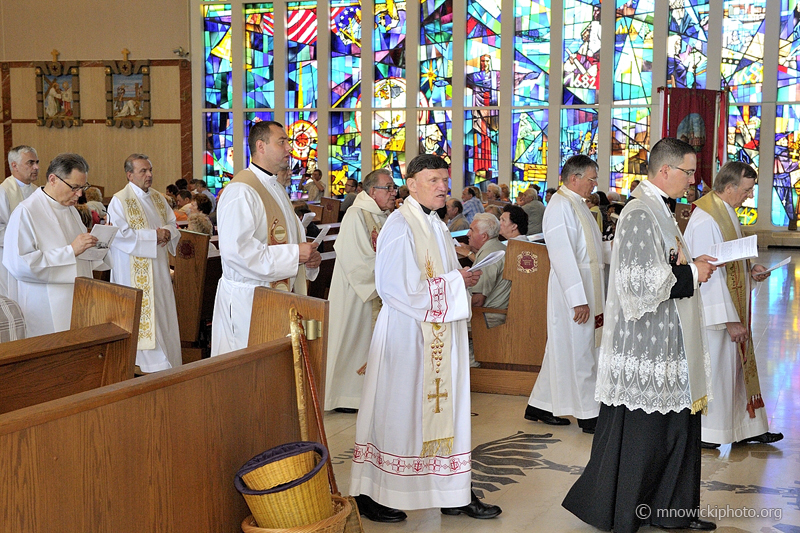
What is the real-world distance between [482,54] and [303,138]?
4.51 metres

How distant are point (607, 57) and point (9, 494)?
1639 cm

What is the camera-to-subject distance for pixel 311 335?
2695 mm

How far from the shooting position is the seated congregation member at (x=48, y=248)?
→ 489 cm

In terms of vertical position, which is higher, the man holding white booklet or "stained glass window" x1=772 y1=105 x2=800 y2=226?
"stained glass window" x1=772 y1=105 x2=800 y2=226

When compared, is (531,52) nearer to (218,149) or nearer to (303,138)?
(303,138)

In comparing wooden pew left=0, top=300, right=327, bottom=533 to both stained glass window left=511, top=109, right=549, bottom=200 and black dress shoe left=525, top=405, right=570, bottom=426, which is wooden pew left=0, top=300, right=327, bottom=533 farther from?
stained glass window left=511, top=109, right=549, bottom=200

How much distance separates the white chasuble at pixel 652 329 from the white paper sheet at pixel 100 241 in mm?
3066

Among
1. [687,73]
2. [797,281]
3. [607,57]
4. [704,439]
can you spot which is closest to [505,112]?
[607,57]

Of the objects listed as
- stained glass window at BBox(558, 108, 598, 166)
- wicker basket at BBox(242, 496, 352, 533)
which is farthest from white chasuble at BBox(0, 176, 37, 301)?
stained glass window at BBox(558, 108, 598, 166)

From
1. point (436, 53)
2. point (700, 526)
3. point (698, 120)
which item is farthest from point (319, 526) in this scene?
point (436, 53)

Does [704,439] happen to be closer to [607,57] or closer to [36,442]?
[36,442]

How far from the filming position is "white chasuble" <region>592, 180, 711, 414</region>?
3.29 meters

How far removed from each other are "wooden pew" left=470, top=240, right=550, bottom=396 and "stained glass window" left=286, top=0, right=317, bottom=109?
45.7 feet

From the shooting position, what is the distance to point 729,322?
4.29 metres
